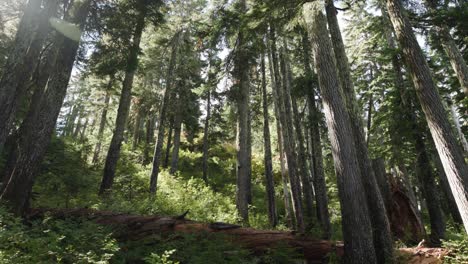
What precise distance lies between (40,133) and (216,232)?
5.64 meters

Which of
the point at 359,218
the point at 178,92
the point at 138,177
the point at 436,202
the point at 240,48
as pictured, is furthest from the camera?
the point at 178,92

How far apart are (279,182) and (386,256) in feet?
58.1

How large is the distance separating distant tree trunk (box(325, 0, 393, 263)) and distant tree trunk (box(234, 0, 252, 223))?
170 inches

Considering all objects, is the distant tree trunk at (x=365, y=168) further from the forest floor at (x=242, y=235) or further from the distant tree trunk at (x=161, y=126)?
the distant tree trunk at (x=161, y=126)

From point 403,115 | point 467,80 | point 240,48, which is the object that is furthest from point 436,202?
point 240,48

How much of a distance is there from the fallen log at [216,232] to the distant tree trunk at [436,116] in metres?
3.01

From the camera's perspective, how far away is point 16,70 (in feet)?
25.7

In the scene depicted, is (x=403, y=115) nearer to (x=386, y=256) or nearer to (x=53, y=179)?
(x=386, y=256)

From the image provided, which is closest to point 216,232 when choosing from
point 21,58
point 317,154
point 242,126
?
point 242,126

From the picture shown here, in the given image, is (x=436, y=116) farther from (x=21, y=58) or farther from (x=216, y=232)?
(x=21, y=58)

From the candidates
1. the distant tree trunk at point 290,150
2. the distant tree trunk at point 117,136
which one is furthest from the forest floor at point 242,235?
the distant tree trunk at point 117,136

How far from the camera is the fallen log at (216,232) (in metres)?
6.70

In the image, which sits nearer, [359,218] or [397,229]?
[359,218]

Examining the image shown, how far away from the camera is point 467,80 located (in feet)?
39.7
